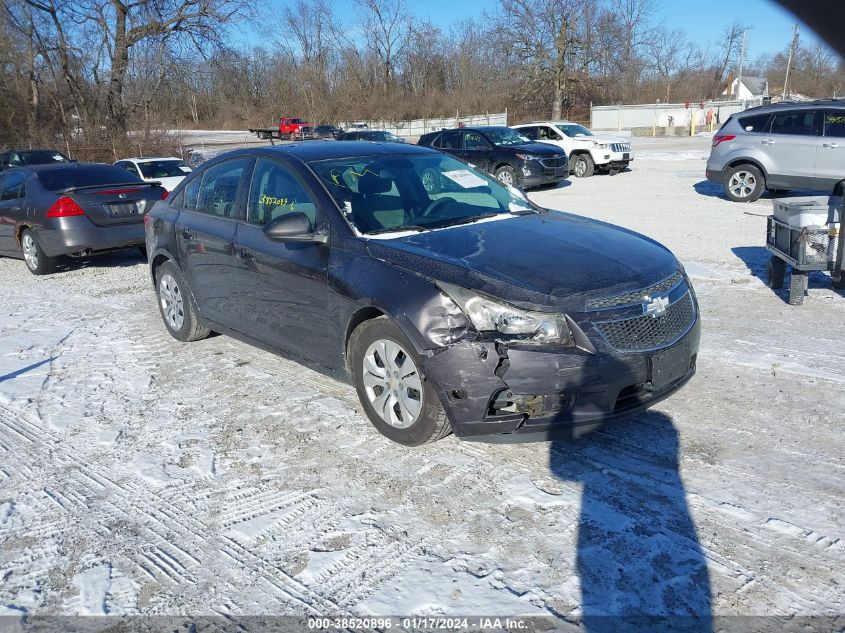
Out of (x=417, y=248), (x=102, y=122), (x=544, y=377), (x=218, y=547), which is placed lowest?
(x=218, y=547)

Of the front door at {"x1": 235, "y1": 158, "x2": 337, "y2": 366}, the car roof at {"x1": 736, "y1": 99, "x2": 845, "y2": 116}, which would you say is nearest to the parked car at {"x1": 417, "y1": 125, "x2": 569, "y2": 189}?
the car roof at {"x1": 736, "y1": 99, "x2": 845, "y2": 116}

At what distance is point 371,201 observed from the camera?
446 centimetres

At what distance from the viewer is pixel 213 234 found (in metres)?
5.29

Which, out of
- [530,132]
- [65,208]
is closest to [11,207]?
[65,208]

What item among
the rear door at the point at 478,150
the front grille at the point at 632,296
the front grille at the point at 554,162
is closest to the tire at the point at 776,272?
the front grille at the point at 632,296

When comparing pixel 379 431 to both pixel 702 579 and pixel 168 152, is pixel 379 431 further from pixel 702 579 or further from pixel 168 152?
pixel 168 152

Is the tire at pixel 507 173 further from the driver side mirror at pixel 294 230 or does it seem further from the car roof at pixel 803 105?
the driver side mirror at pixel 294 230

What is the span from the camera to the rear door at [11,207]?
10044 millimetres

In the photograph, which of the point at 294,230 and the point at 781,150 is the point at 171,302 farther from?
the point at 781,150

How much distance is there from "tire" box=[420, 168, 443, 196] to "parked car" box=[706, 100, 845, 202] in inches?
389

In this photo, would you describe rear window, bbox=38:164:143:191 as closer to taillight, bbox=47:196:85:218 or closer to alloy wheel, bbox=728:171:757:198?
taillight, bbox=47:196:85:218

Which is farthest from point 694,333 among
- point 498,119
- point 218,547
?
point 498,119

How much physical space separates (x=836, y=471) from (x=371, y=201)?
304 centimetres

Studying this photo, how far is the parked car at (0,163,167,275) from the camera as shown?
30.7 ft
